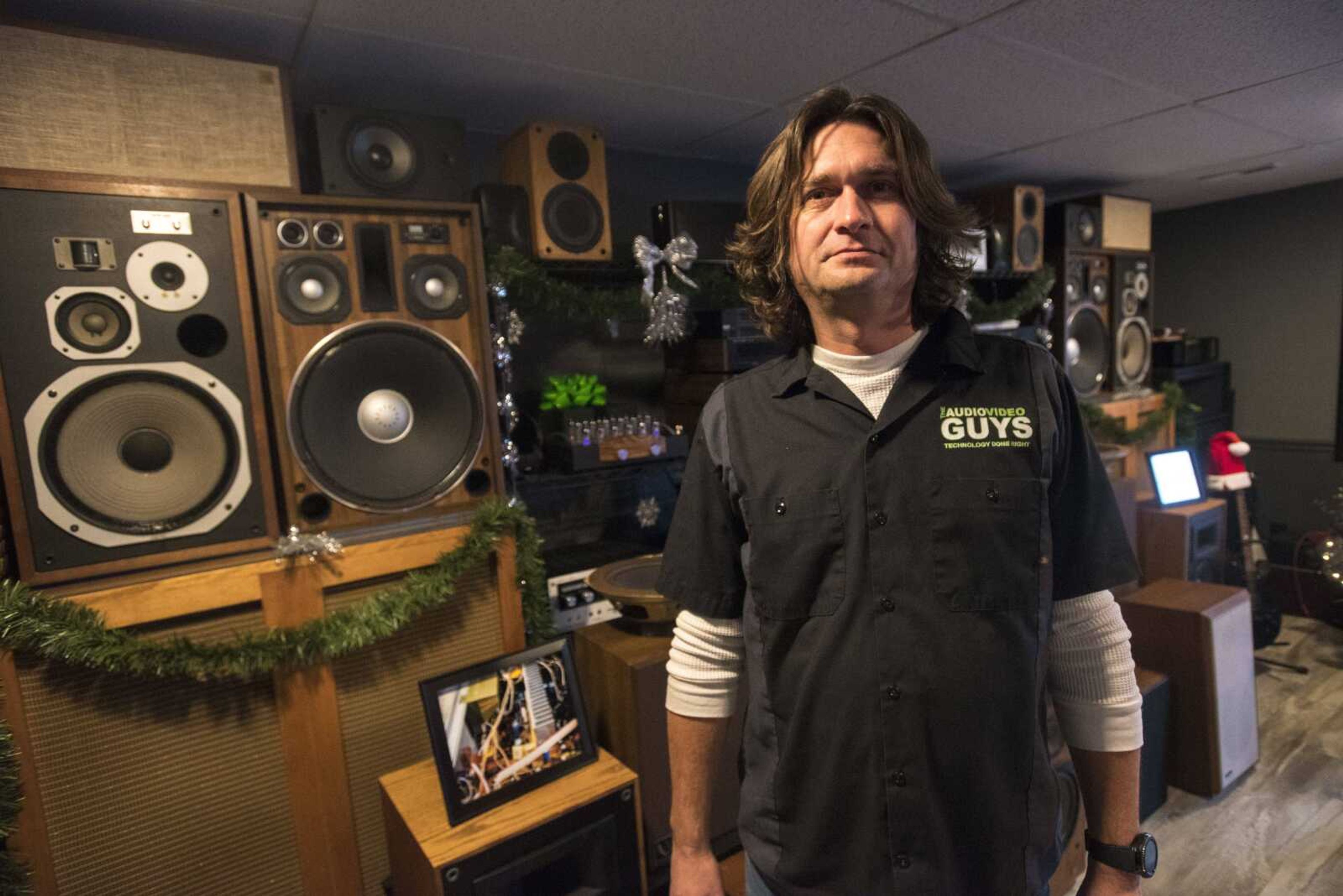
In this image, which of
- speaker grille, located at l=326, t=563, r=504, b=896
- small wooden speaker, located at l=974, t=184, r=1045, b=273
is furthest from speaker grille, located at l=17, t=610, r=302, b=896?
small wooden speaker, located at l=974, t=184, r=1045, b=273

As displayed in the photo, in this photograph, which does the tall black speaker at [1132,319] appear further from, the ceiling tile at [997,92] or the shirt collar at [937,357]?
the shirt collar at [937,357]

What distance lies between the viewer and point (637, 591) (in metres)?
1.75

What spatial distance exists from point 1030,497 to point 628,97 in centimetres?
157

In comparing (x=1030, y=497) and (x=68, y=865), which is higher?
(x=1030, y=497)

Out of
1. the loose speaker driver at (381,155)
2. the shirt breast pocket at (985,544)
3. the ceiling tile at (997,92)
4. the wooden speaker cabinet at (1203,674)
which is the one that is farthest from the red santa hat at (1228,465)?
the loose speaker driver at (381,155)

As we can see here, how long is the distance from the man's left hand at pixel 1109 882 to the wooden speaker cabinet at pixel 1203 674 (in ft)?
4.79

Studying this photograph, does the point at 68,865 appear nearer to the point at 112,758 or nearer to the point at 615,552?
the point at 112,758

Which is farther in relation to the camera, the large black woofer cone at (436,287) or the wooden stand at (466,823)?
the large black woofer cone at (436,287)

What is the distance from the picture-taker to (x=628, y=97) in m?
1.91

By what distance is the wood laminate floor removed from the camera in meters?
1.80

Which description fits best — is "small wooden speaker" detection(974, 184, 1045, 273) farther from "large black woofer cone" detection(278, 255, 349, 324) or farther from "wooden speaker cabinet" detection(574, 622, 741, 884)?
"large black woofer cone" detection(278, 255, 349, 324)

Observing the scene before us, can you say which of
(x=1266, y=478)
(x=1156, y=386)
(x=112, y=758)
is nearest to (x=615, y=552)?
(x=112, y=758)

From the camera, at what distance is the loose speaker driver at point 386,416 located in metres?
1.51

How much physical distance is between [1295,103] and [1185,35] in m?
0.94
